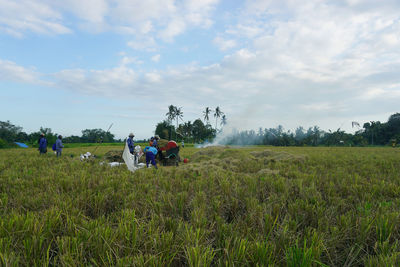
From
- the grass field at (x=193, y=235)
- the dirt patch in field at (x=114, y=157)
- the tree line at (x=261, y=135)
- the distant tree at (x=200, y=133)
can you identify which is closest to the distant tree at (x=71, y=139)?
the tree line at (x=261, y=135)

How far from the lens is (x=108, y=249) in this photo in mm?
1952

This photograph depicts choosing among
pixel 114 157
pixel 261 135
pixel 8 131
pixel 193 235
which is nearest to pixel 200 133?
pixel 261 135

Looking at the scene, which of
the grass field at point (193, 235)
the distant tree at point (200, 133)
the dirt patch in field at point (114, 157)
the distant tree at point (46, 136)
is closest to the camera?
the grass field at point (193, 235)

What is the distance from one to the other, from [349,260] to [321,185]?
3.19 metres

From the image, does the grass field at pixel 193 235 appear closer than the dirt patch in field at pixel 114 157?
Yes

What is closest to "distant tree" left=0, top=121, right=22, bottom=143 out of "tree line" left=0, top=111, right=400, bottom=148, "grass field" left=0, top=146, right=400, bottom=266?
"tree line" left=0, top=111, right=400, bottom=148

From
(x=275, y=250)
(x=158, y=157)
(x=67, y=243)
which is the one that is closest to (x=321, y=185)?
(x=275, y=250)

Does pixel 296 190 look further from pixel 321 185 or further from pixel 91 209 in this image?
pixel 91 209

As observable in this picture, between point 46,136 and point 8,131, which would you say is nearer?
point 46,136

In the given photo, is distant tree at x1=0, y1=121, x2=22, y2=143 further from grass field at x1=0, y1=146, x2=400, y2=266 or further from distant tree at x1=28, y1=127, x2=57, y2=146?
grass field at x1=0, y1=146, x2=400, y2=266

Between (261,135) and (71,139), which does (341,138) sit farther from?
(71,139)

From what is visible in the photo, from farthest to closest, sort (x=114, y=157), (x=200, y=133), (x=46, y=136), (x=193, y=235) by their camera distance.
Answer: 1. (x=200, y=133)
2. (x=46, y=136)
3. (x=114, y=157)
4. (x=193, y=235)

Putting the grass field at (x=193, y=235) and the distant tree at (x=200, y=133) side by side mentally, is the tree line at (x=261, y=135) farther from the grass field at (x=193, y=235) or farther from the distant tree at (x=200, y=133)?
the grass field at (x=193, y=235)

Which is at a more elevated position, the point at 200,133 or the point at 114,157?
the point at 200,133
